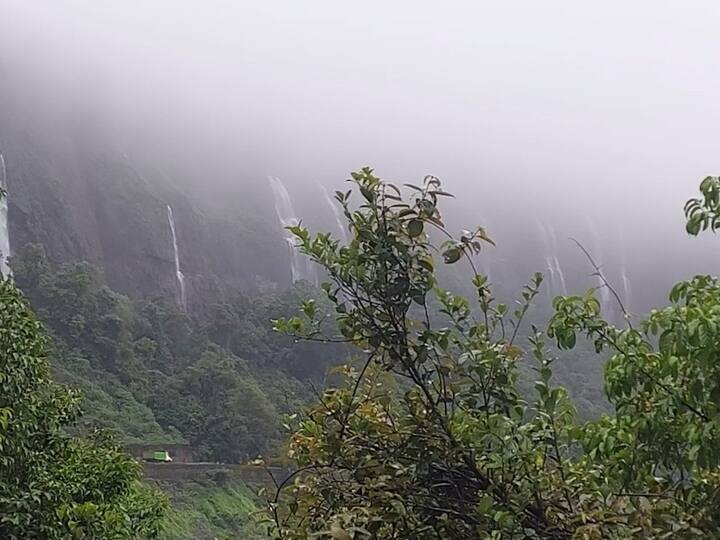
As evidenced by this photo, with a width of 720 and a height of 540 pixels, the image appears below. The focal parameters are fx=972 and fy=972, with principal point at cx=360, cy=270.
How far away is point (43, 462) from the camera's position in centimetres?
484

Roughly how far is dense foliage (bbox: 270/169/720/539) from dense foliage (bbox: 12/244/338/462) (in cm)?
1785

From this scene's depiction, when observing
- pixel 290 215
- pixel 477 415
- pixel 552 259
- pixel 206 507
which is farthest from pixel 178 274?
pixel 477 415

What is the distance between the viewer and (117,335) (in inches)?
1053

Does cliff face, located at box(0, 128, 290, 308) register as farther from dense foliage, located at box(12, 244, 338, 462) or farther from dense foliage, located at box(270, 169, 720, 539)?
dense foliage, located at box(270, 169, 720, 539)

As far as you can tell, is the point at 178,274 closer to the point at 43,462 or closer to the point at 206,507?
the point at 206,507

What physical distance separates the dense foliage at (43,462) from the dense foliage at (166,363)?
1475 cm

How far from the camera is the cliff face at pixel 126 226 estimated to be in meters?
35.6

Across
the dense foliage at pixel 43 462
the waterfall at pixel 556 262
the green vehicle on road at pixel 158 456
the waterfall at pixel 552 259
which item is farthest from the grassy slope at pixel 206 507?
the waterfall at pixel 556 262

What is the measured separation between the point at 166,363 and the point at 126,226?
39.7ft

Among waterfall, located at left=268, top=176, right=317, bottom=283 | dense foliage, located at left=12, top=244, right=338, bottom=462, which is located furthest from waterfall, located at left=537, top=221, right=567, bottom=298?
dense foliage, located at left=12, top=244, right=338, bottom=462

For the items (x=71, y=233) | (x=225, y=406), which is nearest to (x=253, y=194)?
(x=71, y=233)

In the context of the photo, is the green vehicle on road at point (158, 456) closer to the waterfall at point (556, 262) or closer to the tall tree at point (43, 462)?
the tall tree at point (43, 462)

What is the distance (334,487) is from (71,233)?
35.3 meters

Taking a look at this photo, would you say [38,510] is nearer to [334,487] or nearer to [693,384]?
[334,487]
